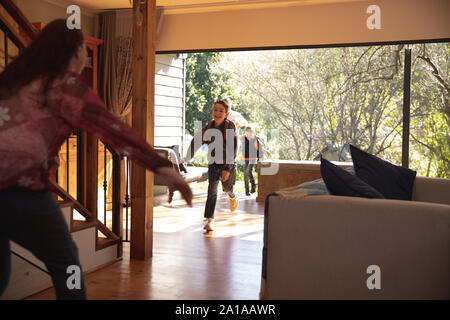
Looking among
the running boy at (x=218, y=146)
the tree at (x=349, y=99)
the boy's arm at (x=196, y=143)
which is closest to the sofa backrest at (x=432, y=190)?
the running boy at (x=218, y=146)

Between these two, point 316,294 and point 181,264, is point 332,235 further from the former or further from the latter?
point 181,264

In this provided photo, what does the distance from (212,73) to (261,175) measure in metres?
5.63

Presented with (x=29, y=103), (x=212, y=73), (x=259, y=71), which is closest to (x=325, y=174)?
(x=29, y=103)

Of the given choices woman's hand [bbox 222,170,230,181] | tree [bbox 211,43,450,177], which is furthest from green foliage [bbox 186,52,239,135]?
woman's hand [bbox 222,170,230,181]

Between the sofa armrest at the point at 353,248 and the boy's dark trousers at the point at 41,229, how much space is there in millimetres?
1314

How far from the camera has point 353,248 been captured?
2.39 metres

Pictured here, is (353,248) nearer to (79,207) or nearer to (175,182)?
(175,182)

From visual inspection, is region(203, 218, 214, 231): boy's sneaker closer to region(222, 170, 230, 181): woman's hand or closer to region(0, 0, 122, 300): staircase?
region(222, 170, 230, 181): woman's hand

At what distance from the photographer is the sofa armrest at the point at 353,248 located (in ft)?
7.30

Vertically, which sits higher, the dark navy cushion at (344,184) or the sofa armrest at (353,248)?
the dark navy cushion at (344,184)

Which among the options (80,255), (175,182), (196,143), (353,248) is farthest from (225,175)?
(175,182)

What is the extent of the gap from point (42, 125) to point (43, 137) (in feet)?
0.13

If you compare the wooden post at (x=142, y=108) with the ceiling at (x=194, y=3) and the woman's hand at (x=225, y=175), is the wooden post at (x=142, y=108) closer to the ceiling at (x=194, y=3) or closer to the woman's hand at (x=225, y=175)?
the woman's hand at (x=225, y=175)

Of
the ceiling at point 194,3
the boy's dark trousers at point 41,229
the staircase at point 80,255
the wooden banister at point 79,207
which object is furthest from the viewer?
the ceiling at point 194,3
